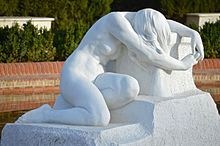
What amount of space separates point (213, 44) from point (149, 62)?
802 centimetres

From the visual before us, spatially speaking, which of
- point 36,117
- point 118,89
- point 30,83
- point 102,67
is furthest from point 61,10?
point 118,89

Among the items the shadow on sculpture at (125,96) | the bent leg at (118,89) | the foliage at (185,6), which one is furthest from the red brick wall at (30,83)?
the foliage at (185,6)

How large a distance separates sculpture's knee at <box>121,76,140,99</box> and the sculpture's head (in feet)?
1.30

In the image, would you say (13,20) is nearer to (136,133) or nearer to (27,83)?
(27,83)

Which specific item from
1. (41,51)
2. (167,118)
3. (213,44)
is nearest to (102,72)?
(167,118)

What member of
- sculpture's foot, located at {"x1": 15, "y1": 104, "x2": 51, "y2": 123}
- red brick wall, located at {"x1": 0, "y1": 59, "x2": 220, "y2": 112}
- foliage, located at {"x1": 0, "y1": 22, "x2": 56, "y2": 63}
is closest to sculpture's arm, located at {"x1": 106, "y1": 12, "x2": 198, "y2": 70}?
sculpture's foot, located at {"x1": 15, "y1": 104, "x2": 51, "y2": 123}

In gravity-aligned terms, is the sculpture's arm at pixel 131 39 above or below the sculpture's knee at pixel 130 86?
above

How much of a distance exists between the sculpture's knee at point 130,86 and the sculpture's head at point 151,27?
0.40 metres

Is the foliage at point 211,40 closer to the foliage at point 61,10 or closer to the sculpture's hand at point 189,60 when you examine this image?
the foliage at point 61,10

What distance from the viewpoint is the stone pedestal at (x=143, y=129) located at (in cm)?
477

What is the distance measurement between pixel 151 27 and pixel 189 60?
482 millimetres

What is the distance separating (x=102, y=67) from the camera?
5344 millimetres

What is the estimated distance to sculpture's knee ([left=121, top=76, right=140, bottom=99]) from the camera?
16.4ft

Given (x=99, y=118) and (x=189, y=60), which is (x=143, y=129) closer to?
(x=99, y=118)
